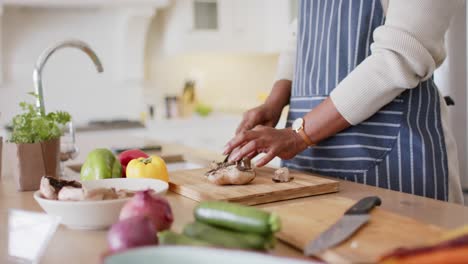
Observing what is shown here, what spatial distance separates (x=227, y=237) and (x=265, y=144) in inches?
23.9

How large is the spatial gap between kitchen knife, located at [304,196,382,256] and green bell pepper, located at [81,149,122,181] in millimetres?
569

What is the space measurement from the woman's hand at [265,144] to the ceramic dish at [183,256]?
0.69 metres

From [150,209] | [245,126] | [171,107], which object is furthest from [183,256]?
[171,107]

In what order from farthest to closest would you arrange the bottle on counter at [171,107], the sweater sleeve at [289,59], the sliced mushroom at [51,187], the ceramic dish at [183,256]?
the bottle on counter at [171,107] → the sweater sleeve at [289,59] → the sliced mushroom at [51,187] → the ceramic dish at [183,256]

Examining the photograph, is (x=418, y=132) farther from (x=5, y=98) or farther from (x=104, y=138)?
(x=5, y=98)

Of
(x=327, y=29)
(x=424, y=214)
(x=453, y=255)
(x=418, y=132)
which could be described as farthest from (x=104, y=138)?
(x=453, y=255)

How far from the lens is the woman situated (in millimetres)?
1206

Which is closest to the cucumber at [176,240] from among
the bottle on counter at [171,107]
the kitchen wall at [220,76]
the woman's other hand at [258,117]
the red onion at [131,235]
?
the red onion at [131,235]

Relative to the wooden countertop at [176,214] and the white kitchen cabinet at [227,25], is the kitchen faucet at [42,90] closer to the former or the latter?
the wooden countertop at [176,214]

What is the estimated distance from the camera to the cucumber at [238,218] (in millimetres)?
665

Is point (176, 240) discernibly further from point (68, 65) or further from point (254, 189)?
point (68, 65)

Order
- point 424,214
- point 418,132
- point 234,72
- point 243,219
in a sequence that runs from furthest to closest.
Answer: point 234,72 < point 418,132 < point 424,214 < point 243,219

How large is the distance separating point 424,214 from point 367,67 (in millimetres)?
406

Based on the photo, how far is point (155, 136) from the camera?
11.6 ft
